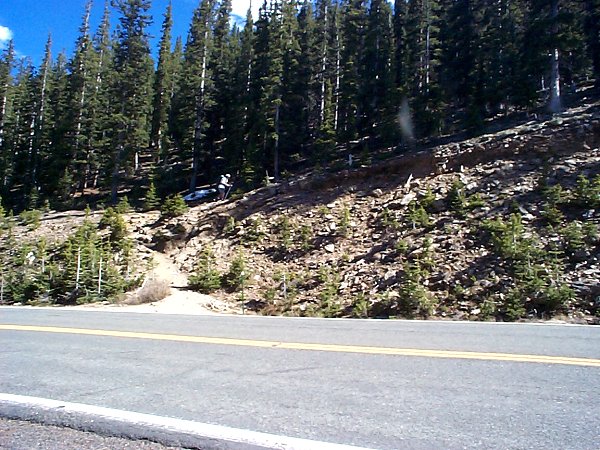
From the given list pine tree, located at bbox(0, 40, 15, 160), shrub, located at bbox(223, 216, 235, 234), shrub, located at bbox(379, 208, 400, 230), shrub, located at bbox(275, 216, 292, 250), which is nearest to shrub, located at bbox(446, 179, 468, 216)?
shrub, located at bbox(379, 208, 400, 230)

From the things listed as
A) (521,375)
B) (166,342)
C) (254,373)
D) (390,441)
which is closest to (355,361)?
(254,373)

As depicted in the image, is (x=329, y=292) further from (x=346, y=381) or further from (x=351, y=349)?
(x=346, y=381)

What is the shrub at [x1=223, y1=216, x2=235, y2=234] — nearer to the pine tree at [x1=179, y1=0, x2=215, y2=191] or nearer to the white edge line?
the pine tree at [x1=179, y1=0, x2=215, y2=191]

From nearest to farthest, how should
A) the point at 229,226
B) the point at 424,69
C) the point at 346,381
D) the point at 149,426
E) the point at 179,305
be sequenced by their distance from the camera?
the point at 149,426 → the point at 346,381 → the point at 179,305 → the point at 229,226 → the point at 424,69

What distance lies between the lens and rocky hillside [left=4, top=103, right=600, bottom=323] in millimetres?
12477

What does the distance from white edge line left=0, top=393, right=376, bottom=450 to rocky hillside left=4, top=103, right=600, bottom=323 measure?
9194mm

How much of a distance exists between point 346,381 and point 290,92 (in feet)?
97.5

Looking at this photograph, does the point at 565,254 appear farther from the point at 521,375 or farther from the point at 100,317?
the point at 100,317

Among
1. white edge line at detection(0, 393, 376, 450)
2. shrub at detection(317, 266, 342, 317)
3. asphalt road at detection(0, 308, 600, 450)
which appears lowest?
white edge line at detection(0, 393, 376, 450)

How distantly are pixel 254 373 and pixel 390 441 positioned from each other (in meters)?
2.30

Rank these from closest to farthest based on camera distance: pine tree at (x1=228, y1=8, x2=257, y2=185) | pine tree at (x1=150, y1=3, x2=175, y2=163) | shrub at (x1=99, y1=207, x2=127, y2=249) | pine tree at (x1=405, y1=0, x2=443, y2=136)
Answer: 1. shrub at (x1=99, y1=207, x2=127, y2=249)
2. pine tree at (x1=405, y1=0, x2=443, y2=136)
3. pine tree at (x1=228, y1=8, x2=257, y2=185)
4. pine tree at (x1=150, y1=3, x2=175, y2=163)

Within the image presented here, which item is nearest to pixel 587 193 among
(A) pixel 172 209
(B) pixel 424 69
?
(B) pixel 424 69

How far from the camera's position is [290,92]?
3225 centimetres

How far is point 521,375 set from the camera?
16.3 ft
